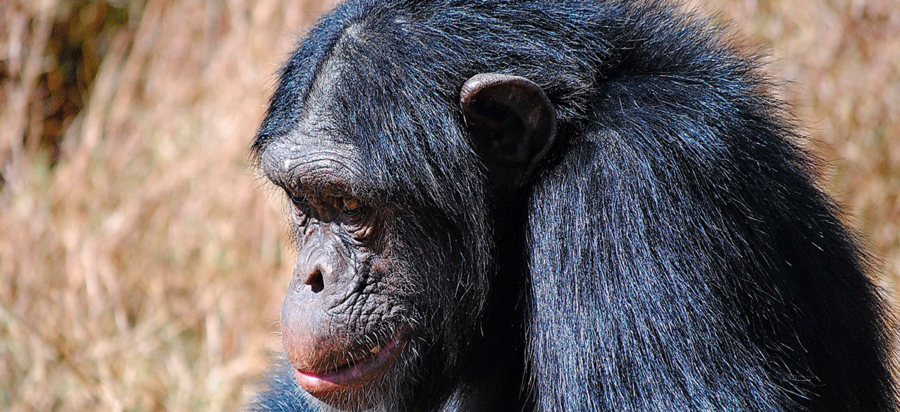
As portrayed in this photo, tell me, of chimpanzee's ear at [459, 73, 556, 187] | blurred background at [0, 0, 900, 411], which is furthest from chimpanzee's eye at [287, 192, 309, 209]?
blurred background at [0, 0, 900, 411]

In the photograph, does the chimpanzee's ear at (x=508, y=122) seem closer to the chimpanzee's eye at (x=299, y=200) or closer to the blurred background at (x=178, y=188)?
the chimpanzee's eye at (x=299, y=200)

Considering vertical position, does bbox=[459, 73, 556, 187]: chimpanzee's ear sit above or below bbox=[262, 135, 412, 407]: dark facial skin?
above

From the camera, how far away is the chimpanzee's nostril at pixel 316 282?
3092mm

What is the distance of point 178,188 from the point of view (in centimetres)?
738

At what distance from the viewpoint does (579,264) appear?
280 centimetres

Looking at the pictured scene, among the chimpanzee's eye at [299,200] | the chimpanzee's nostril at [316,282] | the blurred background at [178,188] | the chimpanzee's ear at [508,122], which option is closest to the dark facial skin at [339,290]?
the chimpanzee's nostril at [316,282]

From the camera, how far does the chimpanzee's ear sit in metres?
2.92

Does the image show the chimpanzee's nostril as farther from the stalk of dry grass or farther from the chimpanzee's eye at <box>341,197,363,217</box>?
the stalk of dry grass

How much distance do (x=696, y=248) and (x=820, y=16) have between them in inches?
186

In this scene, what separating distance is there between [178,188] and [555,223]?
5.22 metres

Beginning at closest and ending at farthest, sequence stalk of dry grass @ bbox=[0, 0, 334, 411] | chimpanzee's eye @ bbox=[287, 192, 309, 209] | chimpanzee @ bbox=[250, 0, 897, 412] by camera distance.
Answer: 1. chimpanzee @ bbox=[250, 0, 897, 412]
2. chimpanzee's eye @ bbox=[287, 192, 309, 209]
3. stalk of dry grass @ bbox=[0, 0, 334, 411]

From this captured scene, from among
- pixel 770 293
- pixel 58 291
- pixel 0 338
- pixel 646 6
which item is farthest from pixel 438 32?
pixel 58 291

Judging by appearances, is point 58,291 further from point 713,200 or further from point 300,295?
point 713,200

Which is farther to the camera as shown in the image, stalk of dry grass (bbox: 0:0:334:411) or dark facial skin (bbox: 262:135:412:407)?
stalk of dry grass (bbox: 0:0:334:411)
